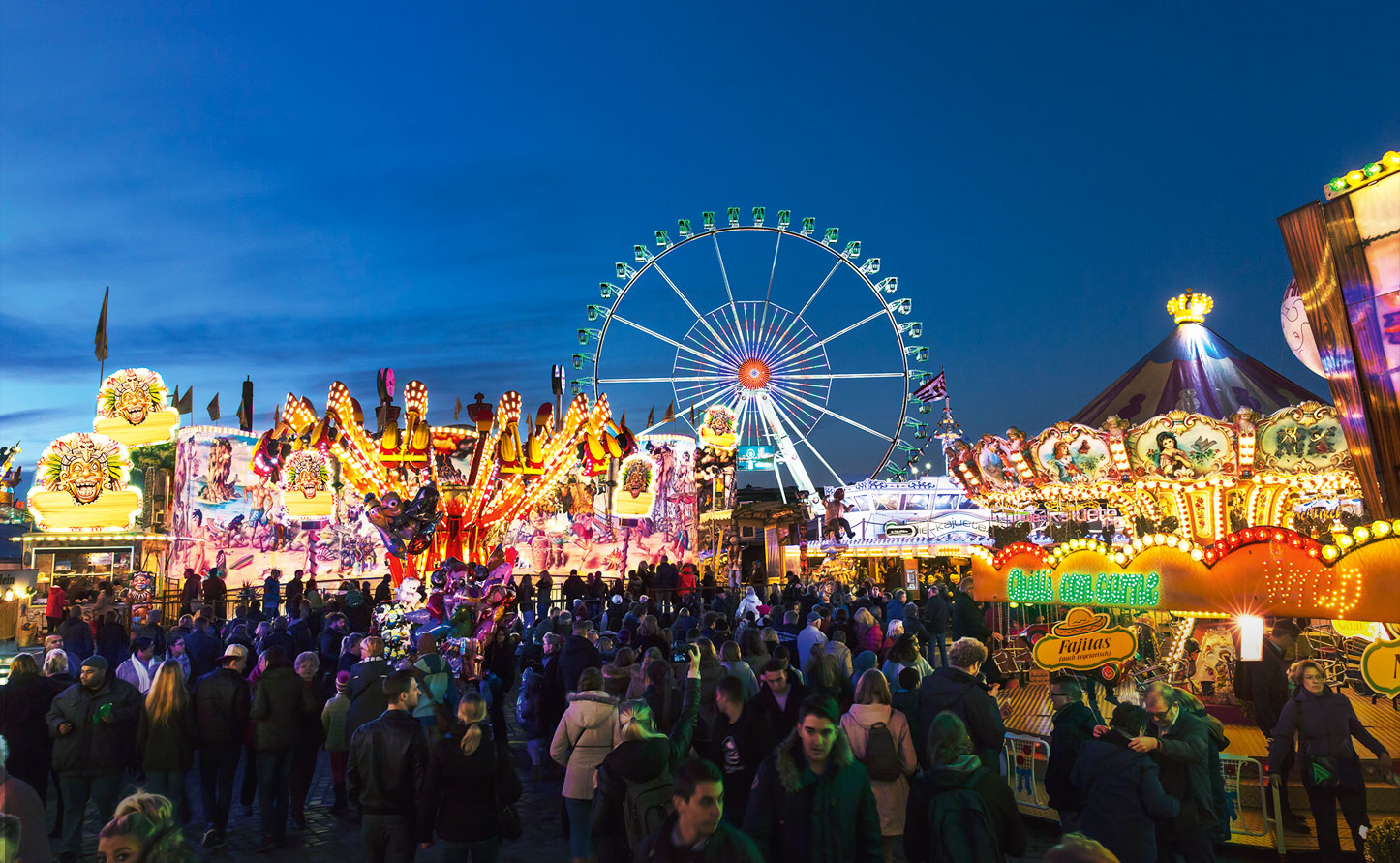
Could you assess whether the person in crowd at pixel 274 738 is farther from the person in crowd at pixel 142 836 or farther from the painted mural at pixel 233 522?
the painted mural at pixel 233 522

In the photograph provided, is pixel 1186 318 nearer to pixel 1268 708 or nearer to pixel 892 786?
pixel 1268 708

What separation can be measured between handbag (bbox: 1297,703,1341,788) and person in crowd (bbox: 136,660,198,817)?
6.72m

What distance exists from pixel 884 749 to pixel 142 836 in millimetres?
3120

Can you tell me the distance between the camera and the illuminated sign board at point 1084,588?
10.3 metres

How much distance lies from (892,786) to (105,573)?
2419 cm

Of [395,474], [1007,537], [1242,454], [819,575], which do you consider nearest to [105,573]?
[395,474]

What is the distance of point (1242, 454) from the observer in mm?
13883

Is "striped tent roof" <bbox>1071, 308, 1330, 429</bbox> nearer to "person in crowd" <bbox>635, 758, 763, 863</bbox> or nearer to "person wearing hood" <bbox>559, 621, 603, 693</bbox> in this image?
"person wearing hood" <bbox>559, 621, 603, 693</bbox>

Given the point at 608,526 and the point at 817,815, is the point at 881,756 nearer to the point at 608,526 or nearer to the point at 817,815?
the point at 817,815

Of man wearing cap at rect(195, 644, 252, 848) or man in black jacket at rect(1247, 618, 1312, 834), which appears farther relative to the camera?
man in black jacket at rect(1247, 618, 1312, 834)

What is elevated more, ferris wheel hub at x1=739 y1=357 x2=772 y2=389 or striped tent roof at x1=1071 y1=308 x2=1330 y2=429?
ferris wheel hub at x1=739 y1=357 x2=772 y2=389

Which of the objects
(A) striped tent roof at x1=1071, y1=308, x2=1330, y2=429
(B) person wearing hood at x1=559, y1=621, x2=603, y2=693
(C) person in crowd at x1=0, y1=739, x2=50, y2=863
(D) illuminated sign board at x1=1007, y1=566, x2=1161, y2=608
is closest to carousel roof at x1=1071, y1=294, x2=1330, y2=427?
(A) striped tent roof at x1=1071, y1=308, x2=1330, y2=429

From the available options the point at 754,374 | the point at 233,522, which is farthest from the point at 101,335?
the point at 754,374

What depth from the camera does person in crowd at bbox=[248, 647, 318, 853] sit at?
6.47 metres
